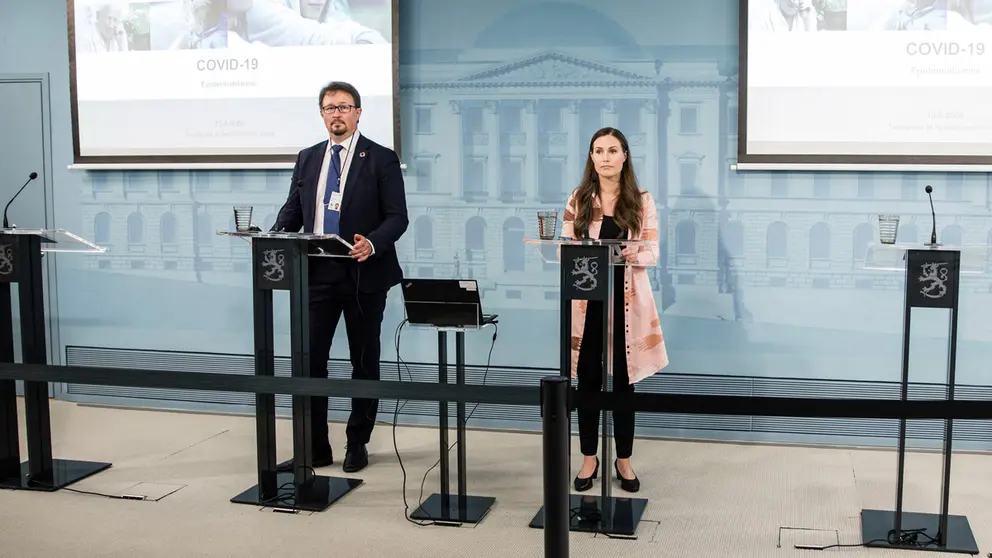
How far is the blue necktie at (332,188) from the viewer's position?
443 centimetres

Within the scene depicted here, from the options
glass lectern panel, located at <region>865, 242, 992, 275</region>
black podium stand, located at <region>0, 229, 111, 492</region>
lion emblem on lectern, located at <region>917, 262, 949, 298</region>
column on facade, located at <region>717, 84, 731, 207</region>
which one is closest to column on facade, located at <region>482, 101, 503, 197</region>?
column on facade, located at <region>717, 84, 731, 207</region>

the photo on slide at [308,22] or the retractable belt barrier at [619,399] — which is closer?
the retractable belt barrier at [619,399]

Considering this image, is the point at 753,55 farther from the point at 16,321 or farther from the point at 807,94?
the point at 16,321

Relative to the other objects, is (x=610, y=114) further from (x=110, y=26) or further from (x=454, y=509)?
(x=110, y=26)

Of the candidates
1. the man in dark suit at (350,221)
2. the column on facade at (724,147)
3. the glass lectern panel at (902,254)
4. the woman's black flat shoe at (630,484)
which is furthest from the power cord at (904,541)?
the man in dark suit at (350,221)

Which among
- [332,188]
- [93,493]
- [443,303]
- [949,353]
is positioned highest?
[332,188]

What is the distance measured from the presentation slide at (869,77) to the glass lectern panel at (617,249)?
1.43 metres

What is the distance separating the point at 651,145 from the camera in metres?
5.07

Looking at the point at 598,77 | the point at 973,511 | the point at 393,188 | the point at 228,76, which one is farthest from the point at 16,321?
the point at 973,511

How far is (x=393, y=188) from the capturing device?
14.7 feet

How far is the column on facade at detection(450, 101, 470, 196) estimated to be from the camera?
5.31 meters

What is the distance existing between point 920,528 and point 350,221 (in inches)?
102

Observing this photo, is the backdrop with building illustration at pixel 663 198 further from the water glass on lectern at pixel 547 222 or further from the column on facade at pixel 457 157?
the water glass on lectern at pixel 547 222

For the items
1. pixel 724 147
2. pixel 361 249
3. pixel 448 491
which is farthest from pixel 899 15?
pixel 448 491
